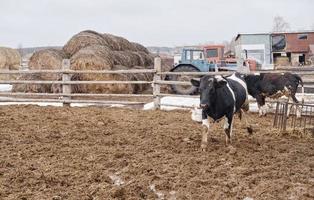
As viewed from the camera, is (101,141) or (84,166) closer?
(84,166)

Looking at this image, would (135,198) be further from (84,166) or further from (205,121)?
(205,121)

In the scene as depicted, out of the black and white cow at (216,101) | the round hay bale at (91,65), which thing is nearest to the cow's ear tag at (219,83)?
the black and white cow at (216,101)

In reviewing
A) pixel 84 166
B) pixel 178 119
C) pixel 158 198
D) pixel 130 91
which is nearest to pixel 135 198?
pixel 158 198

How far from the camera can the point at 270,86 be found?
10.4 m

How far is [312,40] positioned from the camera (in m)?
30.6

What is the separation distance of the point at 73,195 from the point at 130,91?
12.9 metres

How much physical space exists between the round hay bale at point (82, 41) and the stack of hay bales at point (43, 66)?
0.40m

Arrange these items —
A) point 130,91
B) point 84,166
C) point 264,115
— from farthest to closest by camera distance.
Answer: point 130,91 → point 264,115 → point 84,166

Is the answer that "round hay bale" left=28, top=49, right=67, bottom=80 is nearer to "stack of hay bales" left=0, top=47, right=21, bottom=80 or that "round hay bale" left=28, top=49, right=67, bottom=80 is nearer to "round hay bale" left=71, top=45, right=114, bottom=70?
"round hay bale" left=71, top=45, right=114, bottom=70

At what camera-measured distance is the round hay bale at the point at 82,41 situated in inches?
791

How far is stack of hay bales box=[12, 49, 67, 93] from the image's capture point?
17.8 m

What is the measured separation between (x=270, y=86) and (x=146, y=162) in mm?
5858

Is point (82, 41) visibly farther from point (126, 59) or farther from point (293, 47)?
point (293, 47)

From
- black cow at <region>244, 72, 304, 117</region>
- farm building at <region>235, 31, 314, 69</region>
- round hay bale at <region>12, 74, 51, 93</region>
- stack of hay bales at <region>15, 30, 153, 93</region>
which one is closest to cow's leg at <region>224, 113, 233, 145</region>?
black cow at <region>244, 72, 304, 117</region>
